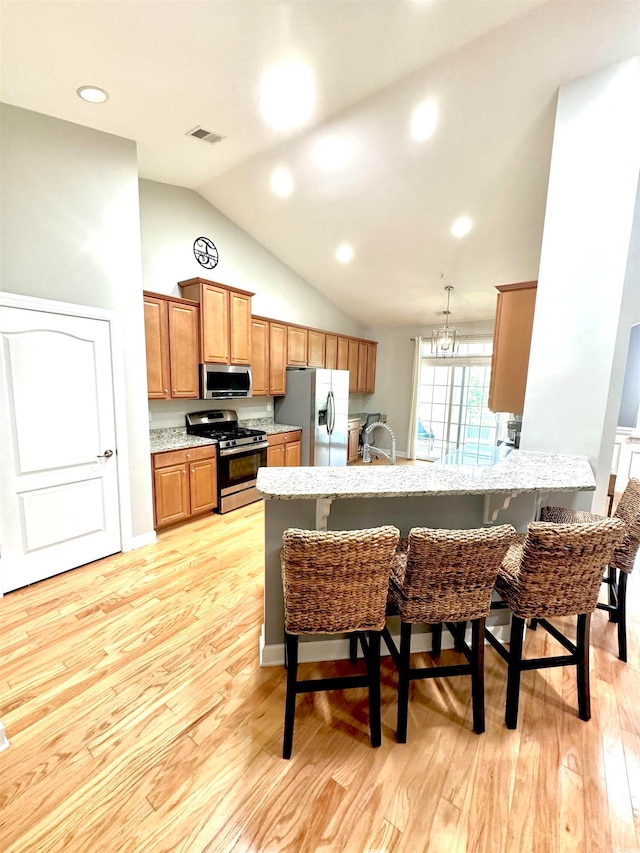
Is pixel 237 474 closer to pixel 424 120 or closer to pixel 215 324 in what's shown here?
pixel 215 324

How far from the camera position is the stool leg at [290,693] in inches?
57.4

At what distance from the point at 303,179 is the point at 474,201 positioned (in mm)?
1696

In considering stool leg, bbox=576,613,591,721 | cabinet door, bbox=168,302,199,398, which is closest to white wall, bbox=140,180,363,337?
cabinet door, bbox=168,302,199,398

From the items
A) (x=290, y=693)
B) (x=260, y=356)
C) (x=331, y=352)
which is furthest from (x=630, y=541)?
(x=331, y=352)

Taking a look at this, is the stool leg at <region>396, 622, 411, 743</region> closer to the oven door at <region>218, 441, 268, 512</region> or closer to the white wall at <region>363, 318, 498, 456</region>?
the oven door at <region>218, 441, 268, 512</region>

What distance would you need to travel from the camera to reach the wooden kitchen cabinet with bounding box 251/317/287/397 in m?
4.91

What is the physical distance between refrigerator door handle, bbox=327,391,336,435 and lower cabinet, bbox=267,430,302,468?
0.50 meters

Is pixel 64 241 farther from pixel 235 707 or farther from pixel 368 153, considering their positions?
pixel 235 707

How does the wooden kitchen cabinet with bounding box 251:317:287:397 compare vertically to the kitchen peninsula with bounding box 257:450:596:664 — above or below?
above

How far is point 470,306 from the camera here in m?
5.62

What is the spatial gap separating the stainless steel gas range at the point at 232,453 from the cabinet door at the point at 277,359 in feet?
2.86

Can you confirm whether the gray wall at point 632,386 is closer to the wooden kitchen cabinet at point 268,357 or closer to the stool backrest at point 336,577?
the wooden kitchen cabinet at point 268,357

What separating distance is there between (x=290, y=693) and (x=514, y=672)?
979 millimetres

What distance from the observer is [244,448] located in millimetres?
4273
